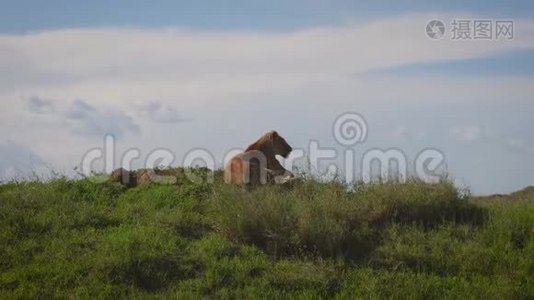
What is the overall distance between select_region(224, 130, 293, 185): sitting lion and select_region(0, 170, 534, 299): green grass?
594 millimetres

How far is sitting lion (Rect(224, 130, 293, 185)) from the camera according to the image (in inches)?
408

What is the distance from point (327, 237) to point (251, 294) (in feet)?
5.18

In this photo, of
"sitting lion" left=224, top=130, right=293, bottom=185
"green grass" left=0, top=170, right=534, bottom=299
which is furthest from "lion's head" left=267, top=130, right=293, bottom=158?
"green grass" left=0, top=170, right=534, bottom=299

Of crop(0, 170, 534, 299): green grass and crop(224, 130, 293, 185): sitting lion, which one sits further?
crop(224, 130, 293, 185): sitting lion

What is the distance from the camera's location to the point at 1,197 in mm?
9617

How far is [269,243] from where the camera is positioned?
820 cm

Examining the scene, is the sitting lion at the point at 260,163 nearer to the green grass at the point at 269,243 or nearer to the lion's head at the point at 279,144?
the lion's head at the point at 279,144

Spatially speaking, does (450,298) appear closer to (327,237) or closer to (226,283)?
(327,237)

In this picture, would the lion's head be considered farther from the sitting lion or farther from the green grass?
the green grass

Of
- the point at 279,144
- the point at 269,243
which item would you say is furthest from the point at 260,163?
the point at 269,243

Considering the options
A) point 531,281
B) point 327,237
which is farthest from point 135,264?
point 531,281

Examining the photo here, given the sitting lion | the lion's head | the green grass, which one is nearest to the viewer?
the green grass

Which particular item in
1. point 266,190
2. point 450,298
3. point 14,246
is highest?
point 266,190

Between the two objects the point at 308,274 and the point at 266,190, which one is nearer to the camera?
the point at 308,274
